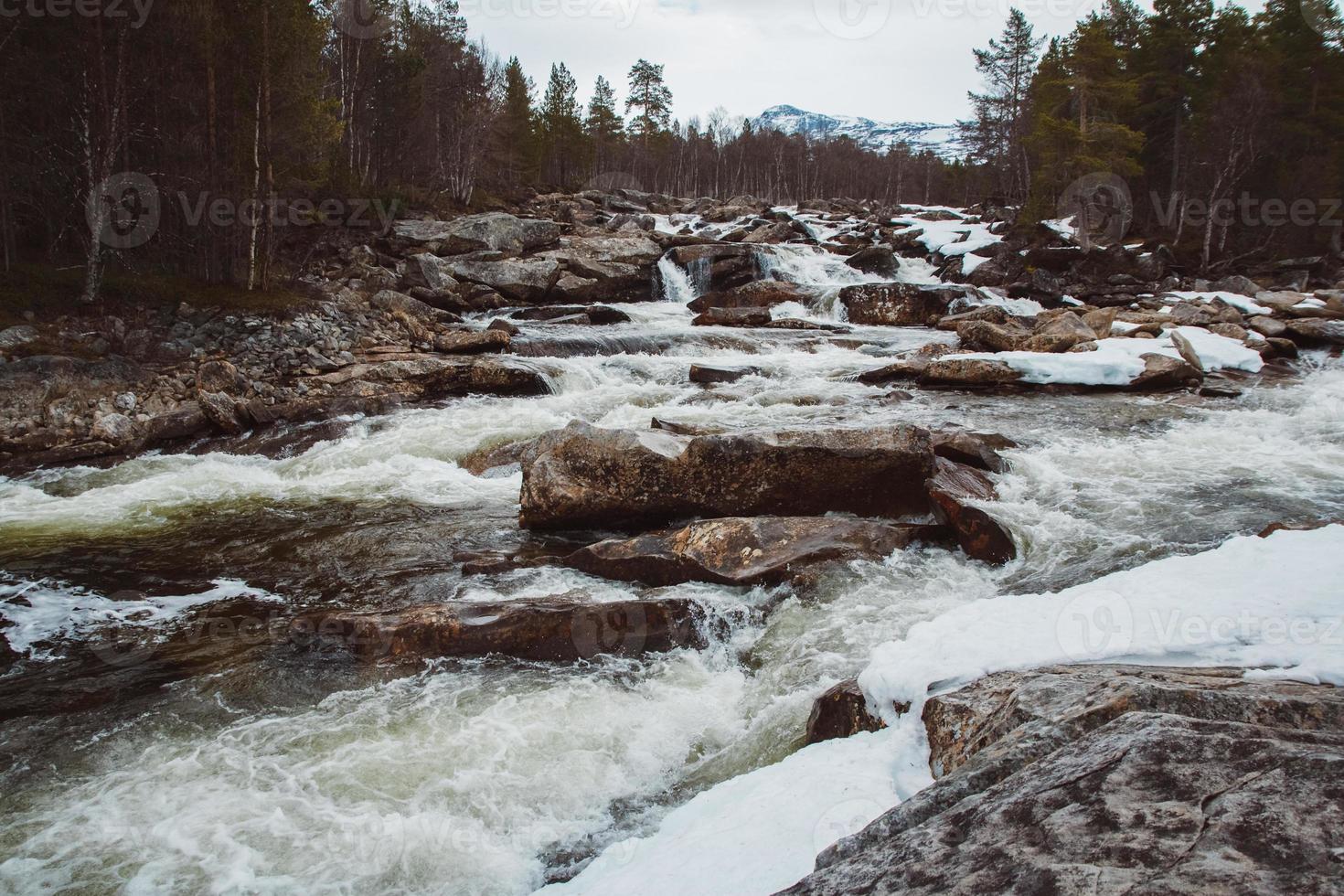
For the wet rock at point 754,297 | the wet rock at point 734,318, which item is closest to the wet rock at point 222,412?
the wet rock at point 734,318

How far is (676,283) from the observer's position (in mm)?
26641

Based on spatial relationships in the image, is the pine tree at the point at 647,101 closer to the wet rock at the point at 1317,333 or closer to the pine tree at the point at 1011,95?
the pine tree at the point at 1011,95

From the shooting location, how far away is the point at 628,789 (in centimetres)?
370

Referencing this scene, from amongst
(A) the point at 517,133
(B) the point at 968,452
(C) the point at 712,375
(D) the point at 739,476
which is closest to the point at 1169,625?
(D) the point at 739,476

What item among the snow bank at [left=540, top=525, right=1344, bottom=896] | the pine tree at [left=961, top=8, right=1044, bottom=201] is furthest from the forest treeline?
the snow bank at [left=540, top=525, right=1344, bottom=896]

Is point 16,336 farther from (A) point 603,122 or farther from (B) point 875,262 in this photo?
(A) point 603,122

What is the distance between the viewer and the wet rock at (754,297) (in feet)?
77.2

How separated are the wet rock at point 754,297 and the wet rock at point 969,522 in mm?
16971

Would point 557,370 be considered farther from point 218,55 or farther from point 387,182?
point 387,182

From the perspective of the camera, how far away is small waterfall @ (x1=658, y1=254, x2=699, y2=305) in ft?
86.3

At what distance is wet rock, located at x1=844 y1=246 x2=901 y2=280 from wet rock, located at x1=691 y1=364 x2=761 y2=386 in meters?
17.7

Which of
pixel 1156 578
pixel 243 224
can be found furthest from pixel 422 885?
pixel 243 224

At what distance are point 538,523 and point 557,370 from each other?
754 centimetres

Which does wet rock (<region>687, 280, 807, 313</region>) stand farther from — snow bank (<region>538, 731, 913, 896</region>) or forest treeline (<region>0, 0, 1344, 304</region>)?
snow bank (<region>538, 731, 913, 896</region>)
